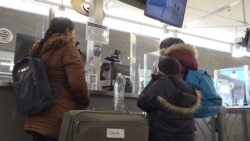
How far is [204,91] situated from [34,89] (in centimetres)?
120

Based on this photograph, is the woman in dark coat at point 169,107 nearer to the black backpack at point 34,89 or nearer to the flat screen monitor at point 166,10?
Result: the black backpack at point 34,89

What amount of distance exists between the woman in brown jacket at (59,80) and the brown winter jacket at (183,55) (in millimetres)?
678

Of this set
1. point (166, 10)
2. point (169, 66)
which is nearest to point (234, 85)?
point (166, 10)

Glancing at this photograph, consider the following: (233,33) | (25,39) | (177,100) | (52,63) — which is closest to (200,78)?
(177,100)

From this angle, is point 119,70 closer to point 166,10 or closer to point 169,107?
point 166,10

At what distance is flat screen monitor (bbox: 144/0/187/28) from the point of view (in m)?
3.14

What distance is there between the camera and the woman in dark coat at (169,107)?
1.79m

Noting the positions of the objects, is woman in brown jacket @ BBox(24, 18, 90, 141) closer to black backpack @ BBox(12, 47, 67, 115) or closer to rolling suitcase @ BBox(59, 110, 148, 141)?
black backpack @ BBox(12, 47, 67, 115)

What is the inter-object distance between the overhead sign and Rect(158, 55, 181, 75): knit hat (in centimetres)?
105

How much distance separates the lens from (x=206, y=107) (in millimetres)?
2189

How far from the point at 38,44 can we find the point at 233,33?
9075 millimetres

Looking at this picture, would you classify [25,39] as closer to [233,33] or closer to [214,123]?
[214,123]

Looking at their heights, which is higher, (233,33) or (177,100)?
(233,33)

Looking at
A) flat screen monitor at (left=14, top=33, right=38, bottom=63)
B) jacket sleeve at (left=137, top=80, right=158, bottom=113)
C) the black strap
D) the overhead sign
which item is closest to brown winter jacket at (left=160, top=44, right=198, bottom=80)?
jacket sleeve at (left=137, top=80, right=158, bottom=113)
